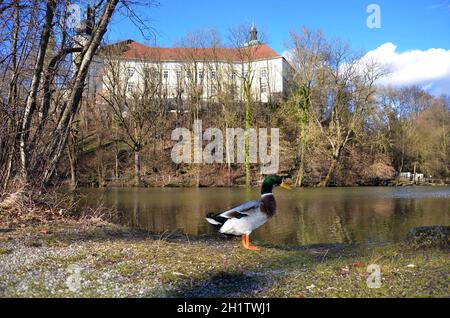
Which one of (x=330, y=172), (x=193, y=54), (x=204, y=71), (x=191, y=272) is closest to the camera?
(x=191, y=272)

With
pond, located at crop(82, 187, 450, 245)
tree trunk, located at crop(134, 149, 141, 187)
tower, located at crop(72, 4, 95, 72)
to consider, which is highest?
tower, located at crop(72, 4, 95, 72)

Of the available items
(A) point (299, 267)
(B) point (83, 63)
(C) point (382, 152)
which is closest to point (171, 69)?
(C) point (382, 152)

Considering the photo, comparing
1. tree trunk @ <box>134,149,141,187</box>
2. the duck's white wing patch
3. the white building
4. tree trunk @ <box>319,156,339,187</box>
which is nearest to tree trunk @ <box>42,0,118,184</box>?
the duck's white wing patch

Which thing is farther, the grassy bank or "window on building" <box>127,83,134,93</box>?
"window on building" <box>127,83,134,93</box>

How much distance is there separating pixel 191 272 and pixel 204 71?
197 feet

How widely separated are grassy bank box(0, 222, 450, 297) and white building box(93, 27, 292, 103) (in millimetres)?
45889

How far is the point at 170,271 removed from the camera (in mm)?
6273

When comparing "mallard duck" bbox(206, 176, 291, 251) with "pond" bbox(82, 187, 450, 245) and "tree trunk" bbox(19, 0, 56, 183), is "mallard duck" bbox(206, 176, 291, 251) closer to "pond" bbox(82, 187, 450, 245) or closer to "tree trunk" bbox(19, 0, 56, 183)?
"pond" bbox(82, 187, 450, 245)

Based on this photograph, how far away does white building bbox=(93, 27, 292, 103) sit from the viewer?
5653cm

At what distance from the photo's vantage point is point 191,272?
246 inches

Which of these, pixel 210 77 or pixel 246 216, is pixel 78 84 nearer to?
pixel 246 216

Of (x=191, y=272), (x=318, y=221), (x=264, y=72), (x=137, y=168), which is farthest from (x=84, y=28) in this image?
(x=264, y=72)
